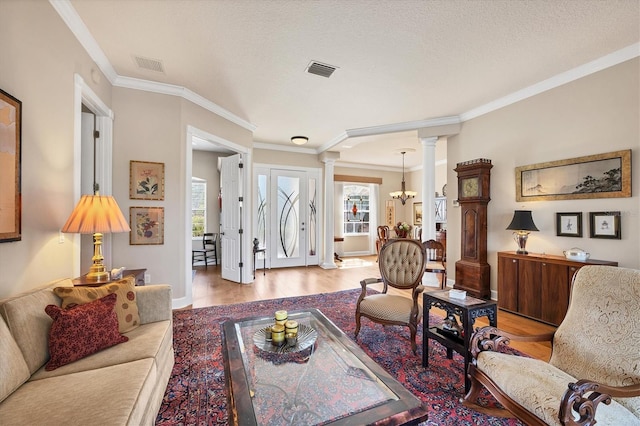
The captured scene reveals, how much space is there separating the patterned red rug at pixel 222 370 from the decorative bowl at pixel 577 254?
1583 millimetres

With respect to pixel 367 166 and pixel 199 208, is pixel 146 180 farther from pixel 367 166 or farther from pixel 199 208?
pixel 367 166

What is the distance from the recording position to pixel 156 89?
3.56 m

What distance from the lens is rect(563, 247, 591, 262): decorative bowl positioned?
2.96 m

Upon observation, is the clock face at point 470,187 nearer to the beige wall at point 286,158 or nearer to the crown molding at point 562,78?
the crown molding at point 562,78

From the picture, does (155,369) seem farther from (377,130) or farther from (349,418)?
(377,130)

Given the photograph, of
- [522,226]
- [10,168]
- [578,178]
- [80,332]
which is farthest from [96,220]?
[578,178]

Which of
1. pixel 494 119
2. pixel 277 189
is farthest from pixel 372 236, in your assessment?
pixel 494 119

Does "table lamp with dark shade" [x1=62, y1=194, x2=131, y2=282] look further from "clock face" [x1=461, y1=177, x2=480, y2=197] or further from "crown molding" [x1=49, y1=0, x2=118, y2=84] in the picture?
"clock face" [x1=461, y1=177, x2=480, y2=197]

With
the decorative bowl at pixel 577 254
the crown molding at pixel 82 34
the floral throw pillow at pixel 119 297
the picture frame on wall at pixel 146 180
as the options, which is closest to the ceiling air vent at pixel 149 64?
the crown molding at pixel 82 34

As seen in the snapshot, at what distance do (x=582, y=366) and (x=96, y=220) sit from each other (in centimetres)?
345

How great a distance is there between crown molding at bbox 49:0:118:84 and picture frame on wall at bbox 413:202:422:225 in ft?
26.2

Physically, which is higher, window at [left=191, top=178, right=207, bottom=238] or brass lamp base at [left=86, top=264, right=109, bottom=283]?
window at [left=191, top=178, right=207, bottom=238]

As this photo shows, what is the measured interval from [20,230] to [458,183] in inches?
196

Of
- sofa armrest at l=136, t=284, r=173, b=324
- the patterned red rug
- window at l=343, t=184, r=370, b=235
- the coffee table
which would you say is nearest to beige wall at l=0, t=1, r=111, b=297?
sofa armrest at l=136, t=284, r=173, b=324
